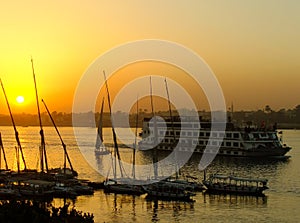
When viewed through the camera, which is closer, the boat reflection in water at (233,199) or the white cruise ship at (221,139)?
the boat reflection in water at (233,199)

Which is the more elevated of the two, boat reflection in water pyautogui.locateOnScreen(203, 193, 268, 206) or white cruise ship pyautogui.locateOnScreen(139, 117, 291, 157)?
white cruise ship pyautogui.locateOnScreen(139, 117, 291, 157)

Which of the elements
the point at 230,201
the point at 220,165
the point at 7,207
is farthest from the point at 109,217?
the point at 220,165

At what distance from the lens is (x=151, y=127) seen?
281 feet

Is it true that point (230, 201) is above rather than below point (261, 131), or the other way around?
below

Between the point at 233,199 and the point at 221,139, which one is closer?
the point at 233,199

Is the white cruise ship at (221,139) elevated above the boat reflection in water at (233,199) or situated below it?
above

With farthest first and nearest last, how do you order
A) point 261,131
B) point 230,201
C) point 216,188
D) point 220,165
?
point 261,131
point 220,165
point 216,188
point 230,201

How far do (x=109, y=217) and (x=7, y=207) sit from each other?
51.8 feet

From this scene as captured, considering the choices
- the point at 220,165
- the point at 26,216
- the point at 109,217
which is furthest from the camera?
the point at 220,165

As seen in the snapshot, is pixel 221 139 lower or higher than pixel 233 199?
higher

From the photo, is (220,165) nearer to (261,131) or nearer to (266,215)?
(261,131)

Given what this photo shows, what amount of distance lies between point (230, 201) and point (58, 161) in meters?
41.3

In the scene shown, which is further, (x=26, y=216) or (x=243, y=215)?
(x=243, y=215)

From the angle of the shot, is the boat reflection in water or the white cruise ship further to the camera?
the white cruise ship
